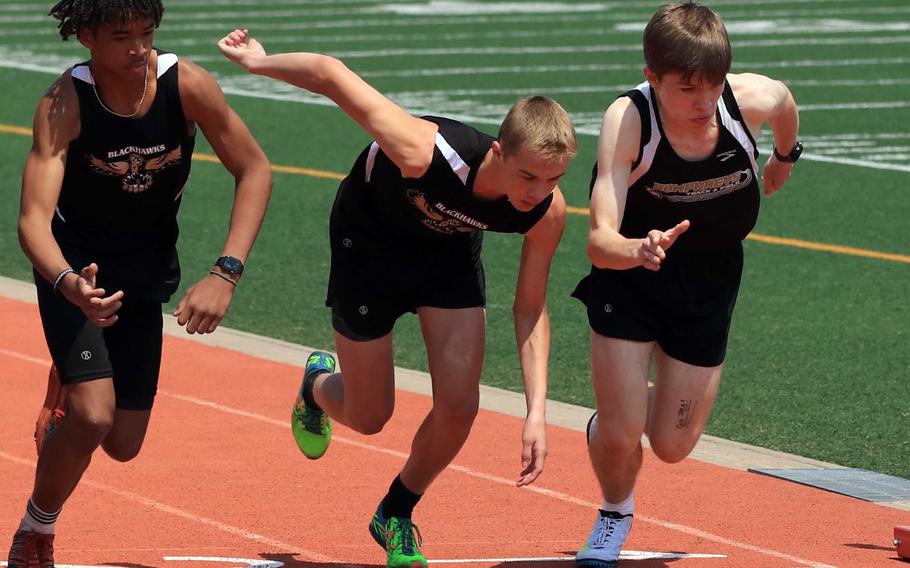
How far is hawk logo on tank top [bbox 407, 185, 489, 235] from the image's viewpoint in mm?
6164

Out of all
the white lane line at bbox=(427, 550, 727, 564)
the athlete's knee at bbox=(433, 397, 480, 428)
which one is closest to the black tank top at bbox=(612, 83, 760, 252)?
the athlete's knee at bbox=(433, 397, 480, 428)

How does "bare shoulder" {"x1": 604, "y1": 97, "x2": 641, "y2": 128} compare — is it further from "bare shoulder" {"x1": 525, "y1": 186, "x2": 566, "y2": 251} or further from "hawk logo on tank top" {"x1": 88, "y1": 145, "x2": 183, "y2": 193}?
"hawk logo on tank top" {"x1": 88, "y1": 145, "x2": 183, "y2": 193}

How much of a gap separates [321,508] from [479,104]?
16047 mm

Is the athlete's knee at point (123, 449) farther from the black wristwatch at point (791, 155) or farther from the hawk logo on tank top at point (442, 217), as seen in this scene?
the black wristwatch at point (791, 155)

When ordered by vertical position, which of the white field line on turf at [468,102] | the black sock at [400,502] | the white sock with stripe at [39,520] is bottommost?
the white sock with stripe at [39,520]

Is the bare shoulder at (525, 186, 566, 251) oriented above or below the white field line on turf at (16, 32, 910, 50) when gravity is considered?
below

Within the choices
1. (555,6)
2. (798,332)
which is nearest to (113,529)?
(798,332)

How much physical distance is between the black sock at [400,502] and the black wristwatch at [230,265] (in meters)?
1.07

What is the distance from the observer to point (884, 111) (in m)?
22.4

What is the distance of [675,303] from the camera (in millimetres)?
6465

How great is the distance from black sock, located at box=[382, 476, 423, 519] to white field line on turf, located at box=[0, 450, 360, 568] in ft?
0.76

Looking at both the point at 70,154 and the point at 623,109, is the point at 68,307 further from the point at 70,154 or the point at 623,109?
the point at 623,109

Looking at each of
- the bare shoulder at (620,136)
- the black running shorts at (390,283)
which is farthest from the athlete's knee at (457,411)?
the bare shoulder at (620,136)

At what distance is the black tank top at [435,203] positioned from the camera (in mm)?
A: 6082
